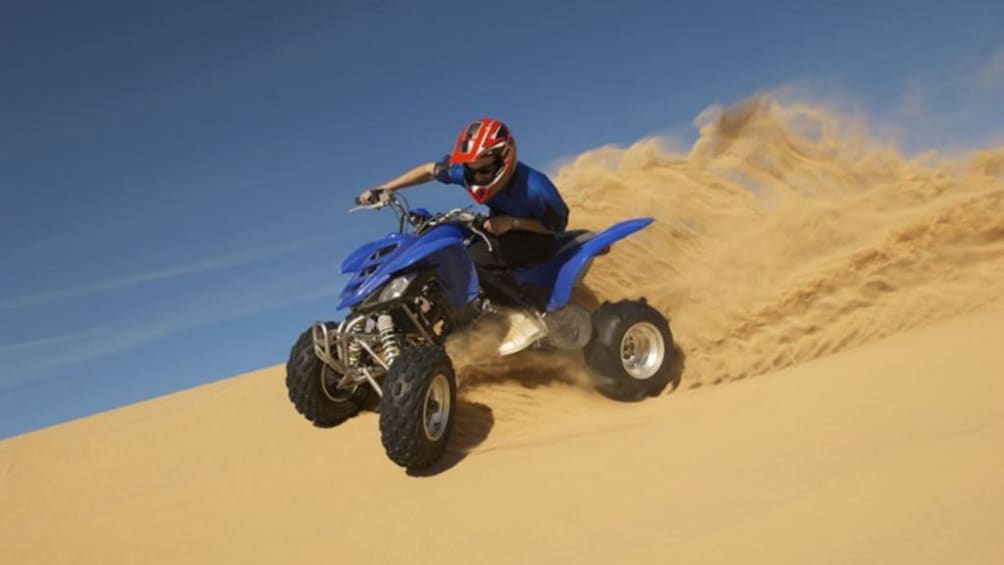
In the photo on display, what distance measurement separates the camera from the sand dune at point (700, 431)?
112 inches

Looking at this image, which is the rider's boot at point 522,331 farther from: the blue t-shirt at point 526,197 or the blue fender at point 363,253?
the blue fender at point 363,253

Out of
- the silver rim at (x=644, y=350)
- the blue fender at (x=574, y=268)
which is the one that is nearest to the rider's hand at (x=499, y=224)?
the blue fender at (x=574, y=268)

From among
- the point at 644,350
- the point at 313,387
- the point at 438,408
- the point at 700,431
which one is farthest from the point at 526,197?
the point at 700,431

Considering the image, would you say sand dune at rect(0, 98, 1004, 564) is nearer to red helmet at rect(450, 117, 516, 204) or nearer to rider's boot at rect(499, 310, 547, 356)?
rider's boot at rect(499, 310, 547, 356)

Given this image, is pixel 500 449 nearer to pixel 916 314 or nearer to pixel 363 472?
pixel 363 472

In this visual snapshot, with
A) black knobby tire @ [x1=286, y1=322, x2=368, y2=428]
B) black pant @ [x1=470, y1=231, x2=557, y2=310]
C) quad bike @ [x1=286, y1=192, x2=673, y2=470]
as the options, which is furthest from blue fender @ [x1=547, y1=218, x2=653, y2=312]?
black knobby tire @ [x1=286, y1=322, x2=368, y2=428]

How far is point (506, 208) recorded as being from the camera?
571 cm

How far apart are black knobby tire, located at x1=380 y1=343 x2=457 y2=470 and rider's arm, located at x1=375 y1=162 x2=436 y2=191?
68.2 inches

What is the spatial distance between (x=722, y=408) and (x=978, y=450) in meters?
1.67

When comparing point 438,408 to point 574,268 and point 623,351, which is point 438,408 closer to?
point 574,268

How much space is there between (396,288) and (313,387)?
3.37 ft

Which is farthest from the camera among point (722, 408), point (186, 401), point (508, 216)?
point (186, 401)

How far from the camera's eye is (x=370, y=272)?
5.15m

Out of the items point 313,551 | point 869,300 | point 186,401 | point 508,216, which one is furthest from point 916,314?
point 186,401
